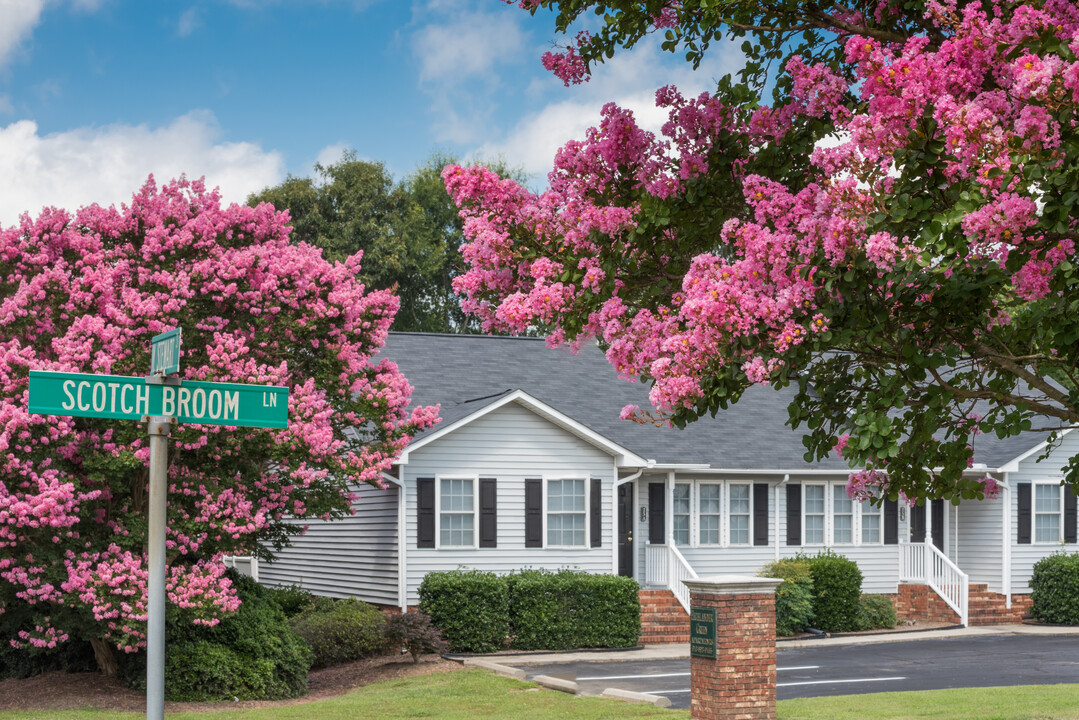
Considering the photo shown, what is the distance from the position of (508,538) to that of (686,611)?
404 cm

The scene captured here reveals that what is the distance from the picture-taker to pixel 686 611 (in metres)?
23.8

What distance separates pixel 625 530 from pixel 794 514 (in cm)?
420

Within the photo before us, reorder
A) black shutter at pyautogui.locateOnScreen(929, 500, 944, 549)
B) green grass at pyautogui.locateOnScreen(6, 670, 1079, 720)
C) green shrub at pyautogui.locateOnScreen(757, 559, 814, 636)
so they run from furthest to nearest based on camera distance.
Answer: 1. black shutter at pyautogui.locateOnScreen(929, 500, 944, 549)
2. green shrub at pyautogui.locateOnScreen(757, 559, 814, 636)
3. green grass at pyautogui.locateOnScreen(6, 670, 1079, 720)

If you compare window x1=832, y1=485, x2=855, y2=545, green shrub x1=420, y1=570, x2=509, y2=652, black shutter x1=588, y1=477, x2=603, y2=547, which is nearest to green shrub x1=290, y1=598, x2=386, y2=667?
green shrub x1=420, y1=570, x2=509, y2=652

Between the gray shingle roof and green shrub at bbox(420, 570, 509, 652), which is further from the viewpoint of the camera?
the gray shingle roof

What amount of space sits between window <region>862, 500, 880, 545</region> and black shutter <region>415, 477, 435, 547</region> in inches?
421

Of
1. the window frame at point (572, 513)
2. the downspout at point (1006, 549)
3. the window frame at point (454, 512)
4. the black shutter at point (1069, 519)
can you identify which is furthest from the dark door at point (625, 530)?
the black shutter at point (1069, 519)

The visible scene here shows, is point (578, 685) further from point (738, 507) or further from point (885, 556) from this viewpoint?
point (885, 556)

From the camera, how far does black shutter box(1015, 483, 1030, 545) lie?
27859 mm

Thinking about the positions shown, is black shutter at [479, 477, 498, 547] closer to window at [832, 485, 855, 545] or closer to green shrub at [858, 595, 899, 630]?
green shrub at [858, 595, 899, 630]

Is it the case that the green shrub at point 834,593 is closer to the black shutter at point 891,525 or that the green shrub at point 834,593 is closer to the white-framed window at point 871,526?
the white-framed window at point 871,526

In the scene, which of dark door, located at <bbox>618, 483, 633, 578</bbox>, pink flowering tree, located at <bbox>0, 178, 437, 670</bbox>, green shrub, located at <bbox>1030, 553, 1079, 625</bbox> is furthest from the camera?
green shrub, located at <bbox>1030, 553, 1079, 625</bbox>

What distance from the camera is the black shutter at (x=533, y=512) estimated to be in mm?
23031

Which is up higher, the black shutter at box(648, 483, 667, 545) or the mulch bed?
the black shutter at box(648, 483, 667, 545)
